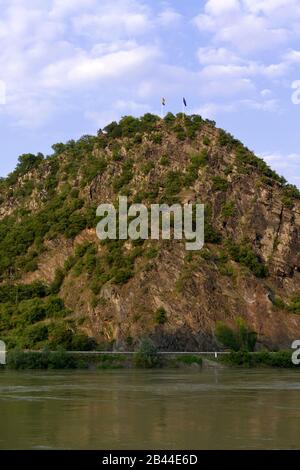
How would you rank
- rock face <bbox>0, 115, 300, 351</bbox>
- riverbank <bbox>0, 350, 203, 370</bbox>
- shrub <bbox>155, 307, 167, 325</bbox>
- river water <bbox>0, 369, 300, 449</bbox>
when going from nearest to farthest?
1. river water <bbox>0, 369, 300, 449</bbox>
2. riverbank <bbox>0, 350, 203, 370</bbox>
3. shrub <bbox>155, 307, 167, 325</bbox>
4. rock face <bbox>0, 115, 300, 351</bbox>

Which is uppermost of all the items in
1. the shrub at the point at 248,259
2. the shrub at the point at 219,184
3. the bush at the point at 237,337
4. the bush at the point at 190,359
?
the shrub at the point at 219,184

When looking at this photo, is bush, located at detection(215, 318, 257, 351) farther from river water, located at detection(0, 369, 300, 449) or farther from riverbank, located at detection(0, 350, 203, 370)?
river water, located at detection(0, 369, 300, 449)

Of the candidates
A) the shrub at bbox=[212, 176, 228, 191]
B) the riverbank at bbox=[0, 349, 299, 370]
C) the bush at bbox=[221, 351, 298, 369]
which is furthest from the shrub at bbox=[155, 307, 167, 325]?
the shrub at bbox=[212, 176, 228, 191]

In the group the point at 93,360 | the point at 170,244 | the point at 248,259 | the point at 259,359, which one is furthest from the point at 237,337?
the point at 170,244

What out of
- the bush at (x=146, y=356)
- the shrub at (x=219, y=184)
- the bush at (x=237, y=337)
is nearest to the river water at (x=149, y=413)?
the bush at (x=146, y=356)

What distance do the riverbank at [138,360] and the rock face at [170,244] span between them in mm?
4724

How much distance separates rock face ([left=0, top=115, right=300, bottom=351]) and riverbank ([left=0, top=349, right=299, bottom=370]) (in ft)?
15.5

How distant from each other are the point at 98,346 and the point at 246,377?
25110mm

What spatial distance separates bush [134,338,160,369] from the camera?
79.2 m

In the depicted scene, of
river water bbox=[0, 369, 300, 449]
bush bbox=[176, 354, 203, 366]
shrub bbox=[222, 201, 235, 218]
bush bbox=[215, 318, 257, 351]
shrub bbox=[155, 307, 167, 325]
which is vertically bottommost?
→ river water bbox=[0, 369, 300, 449]

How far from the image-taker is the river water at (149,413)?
2962 centimetres

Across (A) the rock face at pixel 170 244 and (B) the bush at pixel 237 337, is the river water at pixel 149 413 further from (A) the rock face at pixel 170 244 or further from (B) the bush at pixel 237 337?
(A) the rock face at pixel 170 244

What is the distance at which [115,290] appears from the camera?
92.9 meters

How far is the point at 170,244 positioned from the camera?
9912cm
